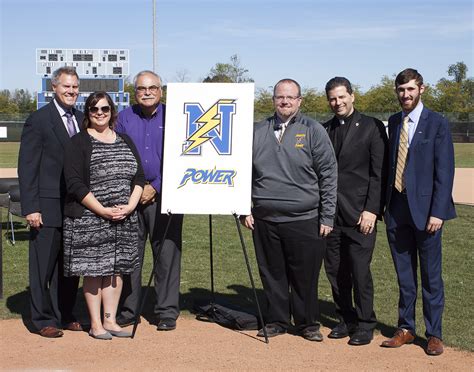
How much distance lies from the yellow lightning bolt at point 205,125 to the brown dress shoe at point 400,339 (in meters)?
2.22

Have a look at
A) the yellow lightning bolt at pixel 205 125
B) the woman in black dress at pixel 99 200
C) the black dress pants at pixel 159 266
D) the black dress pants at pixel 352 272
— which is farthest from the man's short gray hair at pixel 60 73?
the black dress pants at pixel 352 272

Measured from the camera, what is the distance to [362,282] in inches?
241

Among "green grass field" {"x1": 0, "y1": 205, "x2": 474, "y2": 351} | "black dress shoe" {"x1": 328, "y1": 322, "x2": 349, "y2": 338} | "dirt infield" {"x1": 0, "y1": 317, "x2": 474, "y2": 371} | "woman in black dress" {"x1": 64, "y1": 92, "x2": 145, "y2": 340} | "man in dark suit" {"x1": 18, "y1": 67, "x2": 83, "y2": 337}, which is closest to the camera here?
"dirt infield" {"x1": 0, "y1": 317, "x2": 474, "y2": 371}

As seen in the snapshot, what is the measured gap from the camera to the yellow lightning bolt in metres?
6.14

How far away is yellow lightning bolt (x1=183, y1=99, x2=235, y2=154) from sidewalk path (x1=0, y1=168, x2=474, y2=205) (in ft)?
38.0

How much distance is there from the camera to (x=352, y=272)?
615cm

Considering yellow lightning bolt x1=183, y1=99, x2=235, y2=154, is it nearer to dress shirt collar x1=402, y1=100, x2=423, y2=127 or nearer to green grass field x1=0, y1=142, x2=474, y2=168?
dress shirt collar x1=402, y1=100, x2=423, y2=127

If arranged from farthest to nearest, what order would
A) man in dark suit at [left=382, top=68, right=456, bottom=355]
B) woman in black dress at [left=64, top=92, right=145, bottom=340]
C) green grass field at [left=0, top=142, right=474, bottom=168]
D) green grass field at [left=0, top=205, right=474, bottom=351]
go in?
green grass field at [left=0, top=142, right=474, bottom=168]
green grass field at [left=0, top=205, right=474, bottom=351]
woman in black dress at [left=64, top=92, right=145, bottom=340]
man in dark suit at [left=382, top=68, right=456, bottom=355]

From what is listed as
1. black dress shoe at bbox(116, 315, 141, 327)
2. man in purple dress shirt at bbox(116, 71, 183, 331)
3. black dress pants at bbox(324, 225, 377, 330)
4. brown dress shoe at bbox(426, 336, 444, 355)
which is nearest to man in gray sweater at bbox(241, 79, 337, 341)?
black dress pants at bbox(324, 225, 377, 330)

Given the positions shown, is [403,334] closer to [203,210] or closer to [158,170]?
[203,210]

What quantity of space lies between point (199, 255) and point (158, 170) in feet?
13.2

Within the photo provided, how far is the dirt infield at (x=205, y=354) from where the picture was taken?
5.46m

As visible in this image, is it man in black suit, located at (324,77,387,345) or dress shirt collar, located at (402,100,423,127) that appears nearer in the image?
dress shirt collar, located at (402,100,423,127)

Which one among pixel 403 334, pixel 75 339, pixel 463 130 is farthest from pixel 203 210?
pixel 463 130
